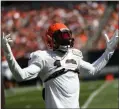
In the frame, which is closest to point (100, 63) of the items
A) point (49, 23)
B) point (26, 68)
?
point (26, 68)

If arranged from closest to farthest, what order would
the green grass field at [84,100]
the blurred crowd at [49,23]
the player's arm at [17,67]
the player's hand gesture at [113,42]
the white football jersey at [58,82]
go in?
the player's arm at [17,67] < the white football jersey at [58,82] < the player's hand gesture at [113,42] < the green grass field at [84,100] < the blurred crowd at [49,23]

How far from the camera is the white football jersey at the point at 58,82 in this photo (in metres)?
4.54

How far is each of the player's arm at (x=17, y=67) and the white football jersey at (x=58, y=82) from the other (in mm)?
53

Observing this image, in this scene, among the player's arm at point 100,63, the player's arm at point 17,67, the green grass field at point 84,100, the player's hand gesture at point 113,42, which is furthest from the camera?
the green grass field at point 84,100

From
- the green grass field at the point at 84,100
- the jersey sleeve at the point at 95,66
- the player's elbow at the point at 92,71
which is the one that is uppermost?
the jersey sleeve at the point at 95,66

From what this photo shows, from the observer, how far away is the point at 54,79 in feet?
15.1

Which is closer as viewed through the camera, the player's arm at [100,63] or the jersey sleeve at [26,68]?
the jersey sleeve at [26,68]

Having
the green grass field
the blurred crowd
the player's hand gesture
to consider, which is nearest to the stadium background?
the blurred crowd

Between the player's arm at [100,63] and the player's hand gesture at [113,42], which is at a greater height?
the player's hand gesture at [113,42]

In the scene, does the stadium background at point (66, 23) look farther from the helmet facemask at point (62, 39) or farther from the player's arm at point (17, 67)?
the player's arm at point (17, 67)

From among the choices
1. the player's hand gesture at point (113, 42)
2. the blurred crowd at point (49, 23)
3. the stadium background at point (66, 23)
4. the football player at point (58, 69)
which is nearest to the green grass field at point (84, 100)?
the stadium background at point (66, 23)

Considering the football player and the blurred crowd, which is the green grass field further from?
the football player

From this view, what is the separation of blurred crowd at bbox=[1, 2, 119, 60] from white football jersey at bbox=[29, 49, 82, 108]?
22182 mm

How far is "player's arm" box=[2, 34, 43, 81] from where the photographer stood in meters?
4.19
